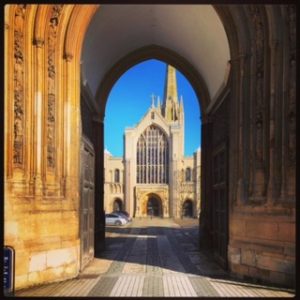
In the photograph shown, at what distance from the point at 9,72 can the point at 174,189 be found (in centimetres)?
4929

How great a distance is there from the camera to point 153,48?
15.5 metres

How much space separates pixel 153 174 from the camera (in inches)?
2274

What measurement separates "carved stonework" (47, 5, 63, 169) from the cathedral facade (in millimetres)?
47632

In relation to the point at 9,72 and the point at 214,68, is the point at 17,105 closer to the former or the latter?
the point at 9,72

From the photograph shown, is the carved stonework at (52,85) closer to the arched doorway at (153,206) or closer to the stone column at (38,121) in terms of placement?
the stone column at (38,121)

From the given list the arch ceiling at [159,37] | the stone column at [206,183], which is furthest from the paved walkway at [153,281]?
the arch ceiling at [159,37]

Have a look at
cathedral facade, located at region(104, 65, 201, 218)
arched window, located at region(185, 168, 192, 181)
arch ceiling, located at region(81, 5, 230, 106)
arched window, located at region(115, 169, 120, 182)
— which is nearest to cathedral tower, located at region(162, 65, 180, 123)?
cathedral facade, located at region(104, 65, 201, 218)

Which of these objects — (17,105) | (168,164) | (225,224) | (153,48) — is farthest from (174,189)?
(17,105)

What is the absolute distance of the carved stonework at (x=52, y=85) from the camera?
855 centimetres

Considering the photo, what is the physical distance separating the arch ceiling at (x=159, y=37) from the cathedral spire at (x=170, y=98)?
5254cm

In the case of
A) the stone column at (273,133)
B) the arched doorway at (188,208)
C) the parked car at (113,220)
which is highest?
the stone column at (273,133)

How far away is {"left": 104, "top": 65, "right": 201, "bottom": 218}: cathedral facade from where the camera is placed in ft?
185

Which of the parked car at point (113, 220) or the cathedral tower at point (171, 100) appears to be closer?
the parked car at point (113, 220)

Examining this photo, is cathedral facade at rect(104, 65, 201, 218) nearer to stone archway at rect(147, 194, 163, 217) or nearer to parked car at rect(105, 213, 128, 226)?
stone archway at rect(147, 194, 163, 217)
